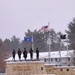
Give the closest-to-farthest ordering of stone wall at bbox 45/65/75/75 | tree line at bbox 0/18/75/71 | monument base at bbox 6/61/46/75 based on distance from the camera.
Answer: monument base at bbox 6/61/46/75
stone wall at bbox 45/65/75/75
tree line at bbox 0/18/75/71

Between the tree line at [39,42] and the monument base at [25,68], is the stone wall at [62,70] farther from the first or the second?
the tree line at [39,42]

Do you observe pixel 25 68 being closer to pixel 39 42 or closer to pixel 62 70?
pixel 62 70

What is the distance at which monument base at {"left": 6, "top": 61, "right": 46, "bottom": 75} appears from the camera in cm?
2717

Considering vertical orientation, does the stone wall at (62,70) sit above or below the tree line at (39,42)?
below

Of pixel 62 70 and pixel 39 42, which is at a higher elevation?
pixel 39 42

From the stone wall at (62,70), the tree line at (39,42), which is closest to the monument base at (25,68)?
the stone wall at (62,70)

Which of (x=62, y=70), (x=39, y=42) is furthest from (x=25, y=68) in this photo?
(x=39, y=42)

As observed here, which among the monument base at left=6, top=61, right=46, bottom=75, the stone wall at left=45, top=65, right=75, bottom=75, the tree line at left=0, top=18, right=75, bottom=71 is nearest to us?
the monument base at left=6, top=61, right=46, bottom=75

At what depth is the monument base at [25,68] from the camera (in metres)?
27.2

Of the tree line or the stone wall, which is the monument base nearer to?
→ the stone wall

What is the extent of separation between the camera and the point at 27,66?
27281mm

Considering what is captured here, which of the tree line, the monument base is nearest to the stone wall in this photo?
the monument base

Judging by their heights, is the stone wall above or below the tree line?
below

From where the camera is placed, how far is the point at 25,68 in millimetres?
27250
